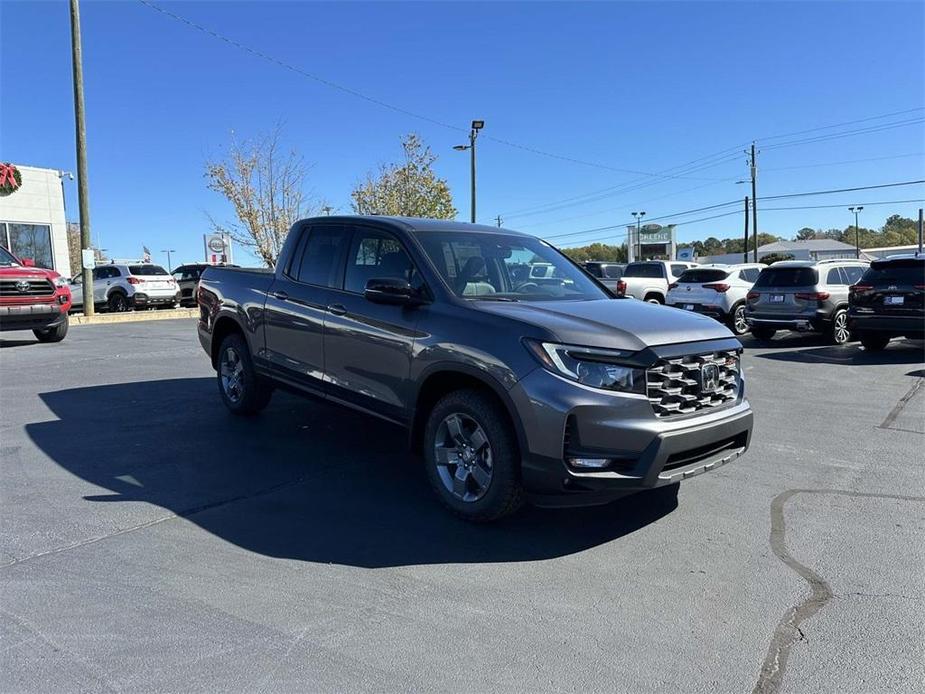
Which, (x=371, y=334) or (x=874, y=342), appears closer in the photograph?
(x=371, y=334)

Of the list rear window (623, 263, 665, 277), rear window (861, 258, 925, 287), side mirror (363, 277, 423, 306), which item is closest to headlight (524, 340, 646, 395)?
side mirror (363, 277, 423, 306)

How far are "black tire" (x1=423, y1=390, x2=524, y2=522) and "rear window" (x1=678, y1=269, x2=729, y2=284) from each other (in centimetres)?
1346

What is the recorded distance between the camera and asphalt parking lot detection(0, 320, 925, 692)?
2721 mm

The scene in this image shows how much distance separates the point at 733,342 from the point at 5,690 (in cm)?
403

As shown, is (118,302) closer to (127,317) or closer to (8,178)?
(127,317)

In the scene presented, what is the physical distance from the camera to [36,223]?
87.7ft

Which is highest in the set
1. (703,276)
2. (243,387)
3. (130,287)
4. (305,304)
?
(130,287)

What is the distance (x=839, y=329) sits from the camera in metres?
13.3

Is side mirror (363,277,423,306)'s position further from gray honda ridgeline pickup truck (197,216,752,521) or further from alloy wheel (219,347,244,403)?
alloy wheel (219,347,244,403)

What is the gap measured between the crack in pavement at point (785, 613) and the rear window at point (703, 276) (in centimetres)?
1245

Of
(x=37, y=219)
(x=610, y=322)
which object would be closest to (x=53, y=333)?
(x=610, y=322)

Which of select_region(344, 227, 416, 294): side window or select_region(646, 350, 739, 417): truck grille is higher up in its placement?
select_region(344, 227, 416, 294): side window

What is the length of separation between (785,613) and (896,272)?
1006 cm

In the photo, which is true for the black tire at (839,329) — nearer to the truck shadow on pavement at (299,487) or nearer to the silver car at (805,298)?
the silver car at (805,298)
